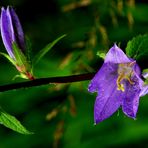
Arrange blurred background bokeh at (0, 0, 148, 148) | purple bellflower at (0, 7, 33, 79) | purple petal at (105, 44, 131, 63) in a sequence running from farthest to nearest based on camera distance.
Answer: blurred background bokeh at (0, 0, 148, 148)
purple bellflower at (0, 7, 33, 79)
purple petal at (105, 44, 131, 63)

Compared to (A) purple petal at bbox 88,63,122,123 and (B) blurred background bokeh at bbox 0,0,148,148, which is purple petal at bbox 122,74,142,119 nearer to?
(A) purple petal at bbox 88,63,122,123

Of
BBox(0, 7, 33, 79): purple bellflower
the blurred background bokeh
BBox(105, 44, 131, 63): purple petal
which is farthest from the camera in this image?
the blurred background bokeh

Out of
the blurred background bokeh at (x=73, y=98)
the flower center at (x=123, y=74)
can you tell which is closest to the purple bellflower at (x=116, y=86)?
the flower center at (x=123, y=74)

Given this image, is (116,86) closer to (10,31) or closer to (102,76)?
(102,76)

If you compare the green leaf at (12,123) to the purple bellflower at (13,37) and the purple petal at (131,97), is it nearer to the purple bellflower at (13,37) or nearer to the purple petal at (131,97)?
the purple bellflower at (13,37)

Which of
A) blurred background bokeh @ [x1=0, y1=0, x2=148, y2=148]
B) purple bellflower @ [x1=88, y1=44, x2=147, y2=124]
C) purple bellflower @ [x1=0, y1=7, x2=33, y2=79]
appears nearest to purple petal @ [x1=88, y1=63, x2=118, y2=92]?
purple bellflower @ [x1=88, y1=44, x2=147, y2=124]

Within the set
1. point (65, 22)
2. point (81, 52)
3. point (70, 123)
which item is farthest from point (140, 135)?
point (65, 22)

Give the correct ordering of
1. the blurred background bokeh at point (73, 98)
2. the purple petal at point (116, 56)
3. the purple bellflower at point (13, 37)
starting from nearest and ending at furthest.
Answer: the purple petal at point (116, 56) < the purple bellflower at point (13, 37) < the blurred background bokeh at point (73, 98)
